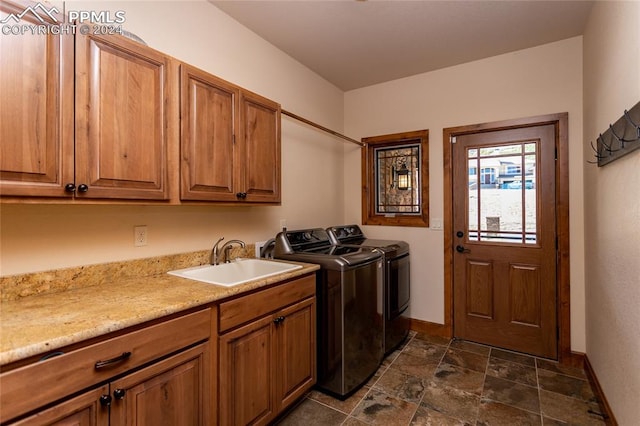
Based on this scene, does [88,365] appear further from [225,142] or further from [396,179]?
[396,179]

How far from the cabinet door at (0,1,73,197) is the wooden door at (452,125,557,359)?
3.03m

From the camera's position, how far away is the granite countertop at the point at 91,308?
929 millimetres

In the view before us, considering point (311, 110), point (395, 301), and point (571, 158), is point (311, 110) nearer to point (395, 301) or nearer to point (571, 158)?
point (395, 301)

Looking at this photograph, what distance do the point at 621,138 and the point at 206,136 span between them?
2155 millimetres

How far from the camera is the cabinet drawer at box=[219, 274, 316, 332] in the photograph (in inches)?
59.6

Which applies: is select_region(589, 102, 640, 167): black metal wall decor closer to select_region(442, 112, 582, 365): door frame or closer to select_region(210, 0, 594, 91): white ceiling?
select_region(442, 112, 582, 365): door frame

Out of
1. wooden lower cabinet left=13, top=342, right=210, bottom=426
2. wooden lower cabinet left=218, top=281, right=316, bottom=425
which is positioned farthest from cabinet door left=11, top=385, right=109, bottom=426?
wooden lower cabinet left=218, top=281, right=316, bottom=425

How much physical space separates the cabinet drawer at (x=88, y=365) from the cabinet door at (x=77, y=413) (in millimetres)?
30

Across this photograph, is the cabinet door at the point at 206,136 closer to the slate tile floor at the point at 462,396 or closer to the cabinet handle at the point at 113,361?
the cabinet handle at the point at 113,361

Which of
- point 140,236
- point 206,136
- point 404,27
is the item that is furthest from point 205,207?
point 404,27

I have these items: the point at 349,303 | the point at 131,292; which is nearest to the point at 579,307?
the point at 349,303

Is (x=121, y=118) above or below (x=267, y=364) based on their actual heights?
above

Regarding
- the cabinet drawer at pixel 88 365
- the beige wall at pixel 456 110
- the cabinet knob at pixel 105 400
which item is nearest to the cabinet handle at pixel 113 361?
the cabinet drawer at pixel 88 365

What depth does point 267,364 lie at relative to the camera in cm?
174
